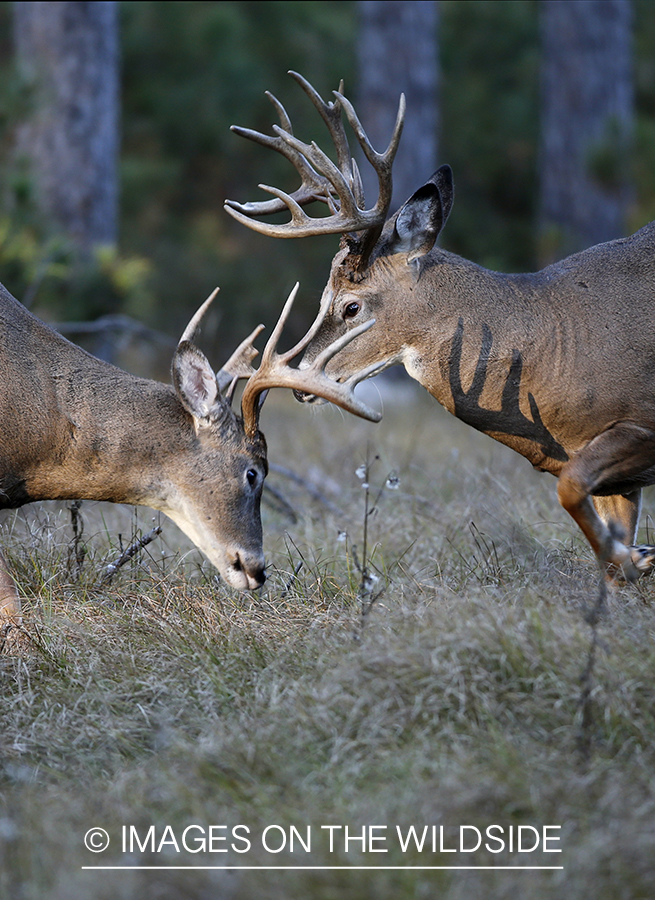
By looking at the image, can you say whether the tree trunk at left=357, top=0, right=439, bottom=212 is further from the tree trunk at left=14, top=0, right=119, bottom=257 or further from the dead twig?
the dead twig

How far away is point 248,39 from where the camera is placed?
740 inches

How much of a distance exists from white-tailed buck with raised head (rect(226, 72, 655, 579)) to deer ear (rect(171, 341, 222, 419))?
45 cm

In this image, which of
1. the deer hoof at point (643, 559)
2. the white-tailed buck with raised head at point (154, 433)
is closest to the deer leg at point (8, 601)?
the white-tailed buck with raised head at point (154, 433)

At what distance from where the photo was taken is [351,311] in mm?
4480

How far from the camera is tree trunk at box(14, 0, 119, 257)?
892 cm

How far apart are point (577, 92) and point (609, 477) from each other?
12.0 metres

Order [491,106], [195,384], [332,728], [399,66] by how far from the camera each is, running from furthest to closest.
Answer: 1. [491,106]
2. [399,66]
3. [195,384]
4. [332,728]

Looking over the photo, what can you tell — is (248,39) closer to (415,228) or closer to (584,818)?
(415,228)

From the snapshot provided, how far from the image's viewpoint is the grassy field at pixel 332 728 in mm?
2367

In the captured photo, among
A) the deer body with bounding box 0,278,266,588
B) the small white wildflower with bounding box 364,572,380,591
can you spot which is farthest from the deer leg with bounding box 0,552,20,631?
the small white wildflower with bounding box 364,572,380,591

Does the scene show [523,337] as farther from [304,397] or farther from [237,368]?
[237,368]

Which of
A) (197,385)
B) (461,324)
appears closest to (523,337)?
(461,324)

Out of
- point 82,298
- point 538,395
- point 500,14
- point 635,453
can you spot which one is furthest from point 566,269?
point 500,14

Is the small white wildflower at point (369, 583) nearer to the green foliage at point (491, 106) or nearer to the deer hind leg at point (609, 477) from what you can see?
the deer hind leg at point (609, 477)
